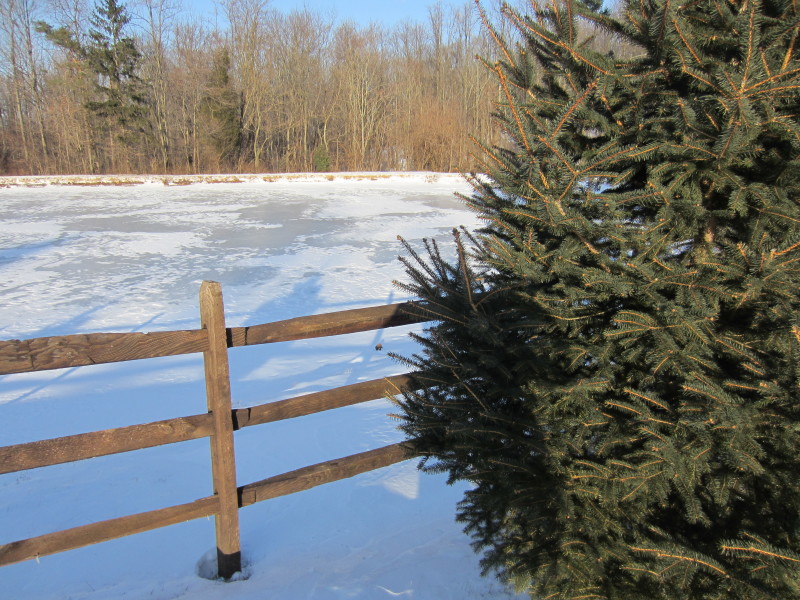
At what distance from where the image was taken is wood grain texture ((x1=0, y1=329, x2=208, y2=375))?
2.49 m

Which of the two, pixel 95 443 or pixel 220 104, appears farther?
pixel 220 104

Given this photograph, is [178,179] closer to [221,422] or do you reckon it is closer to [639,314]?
[221,422]

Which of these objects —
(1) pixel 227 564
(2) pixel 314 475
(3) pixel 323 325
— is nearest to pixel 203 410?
(1) pixel 227 564

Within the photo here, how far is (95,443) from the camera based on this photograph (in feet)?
8.75

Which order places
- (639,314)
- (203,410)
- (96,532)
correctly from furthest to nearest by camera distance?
(203,410), (96,532), (639,314)

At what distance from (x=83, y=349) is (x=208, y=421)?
711mm

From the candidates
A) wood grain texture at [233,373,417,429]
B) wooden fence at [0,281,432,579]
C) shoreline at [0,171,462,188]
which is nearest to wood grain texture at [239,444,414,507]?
wooden fence at [0,281,432,579]

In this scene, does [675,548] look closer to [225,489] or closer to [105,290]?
[225,489]

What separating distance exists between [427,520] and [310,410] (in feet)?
4.20

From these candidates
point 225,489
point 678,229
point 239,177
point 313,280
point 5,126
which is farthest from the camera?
point 5,126

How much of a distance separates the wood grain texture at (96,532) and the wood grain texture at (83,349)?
2.56ft

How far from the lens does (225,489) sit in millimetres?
3127

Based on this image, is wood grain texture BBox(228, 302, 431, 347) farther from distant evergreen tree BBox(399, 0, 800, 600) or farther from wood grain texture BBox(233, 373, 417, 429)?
distant evergreen tree BBox(399, 0, 800, 600)

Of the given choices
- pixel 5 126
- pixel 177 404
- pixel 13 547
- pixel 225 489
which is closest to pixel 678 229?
pixel 225 489
